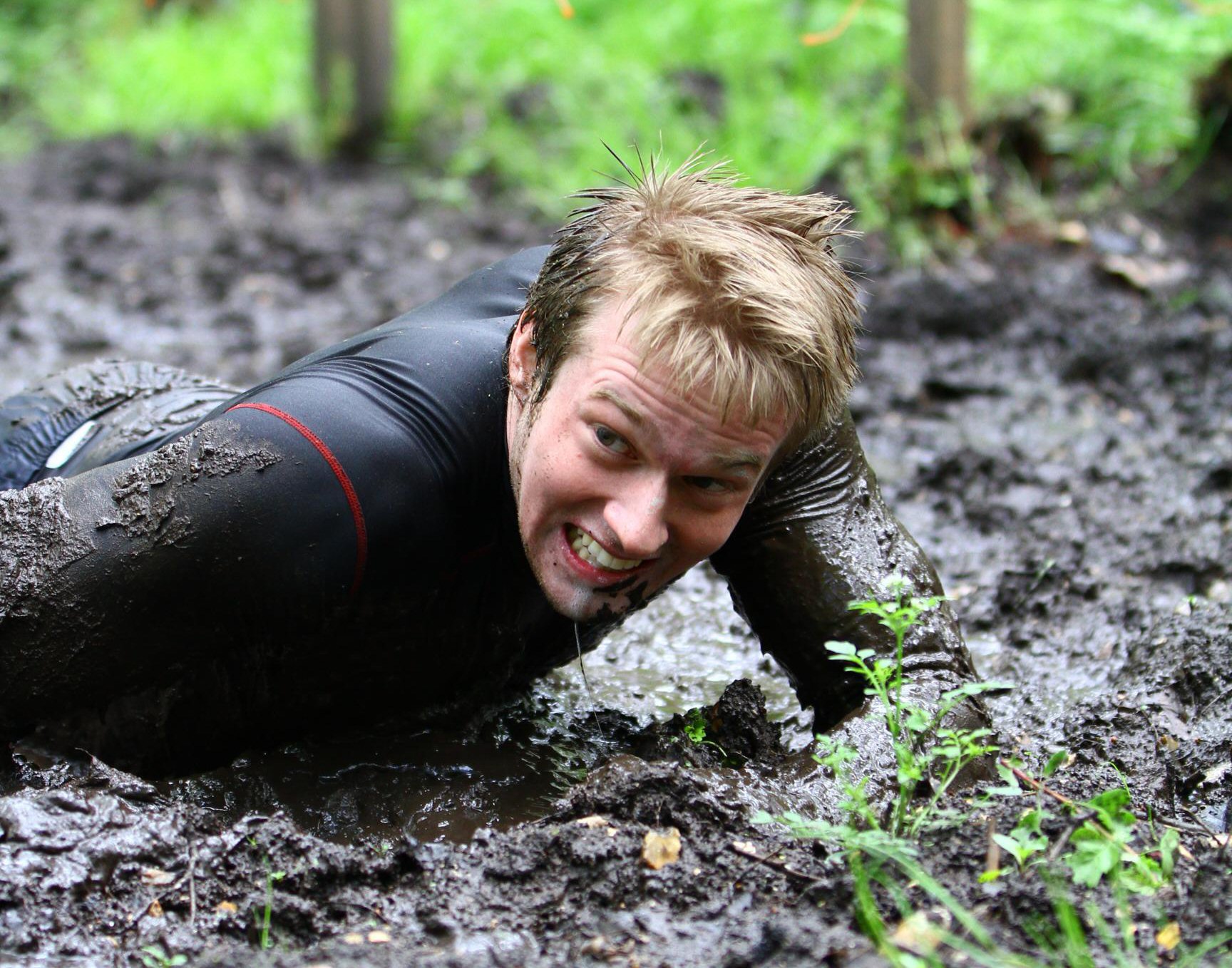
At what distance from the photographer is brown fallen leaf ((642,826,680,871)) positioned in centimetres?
212

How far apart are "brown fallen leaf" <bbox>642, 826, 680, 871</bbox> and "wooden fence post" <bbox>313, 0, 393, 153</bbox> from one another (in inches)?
234

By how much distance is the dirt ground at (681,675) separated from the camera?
202 cm

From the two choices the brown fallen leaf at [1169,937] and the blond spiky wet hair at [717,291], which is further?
the blond spiky wet hair at [717,291]

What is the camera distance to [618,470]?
2.22m

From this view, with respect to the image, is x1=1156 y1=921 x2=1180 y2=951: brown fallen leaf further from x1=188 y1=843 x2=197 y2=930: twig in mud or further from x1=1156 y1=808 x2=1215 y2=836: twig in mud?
x1=188 y1=843 x2=197 y2=930: twig in mud

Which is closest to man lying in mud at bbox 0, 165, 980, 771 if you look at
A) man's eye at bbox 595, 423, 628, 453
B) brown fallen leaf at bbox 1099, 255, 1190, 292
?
man's eye at bbox 595, 423, 628, 453

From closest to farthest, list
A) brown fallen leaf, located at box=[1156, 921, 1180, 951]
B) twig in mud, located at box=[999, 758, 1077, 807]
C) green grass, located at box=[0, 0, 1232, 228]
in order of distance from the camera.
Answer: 1. brown fallen leaf, located at box=[1156, 921, 1180, 951]
2. twig in mud, located at box=[999, 758, 1077, 807]
3. green grass, located at box=[0, 0, 1232, 228]

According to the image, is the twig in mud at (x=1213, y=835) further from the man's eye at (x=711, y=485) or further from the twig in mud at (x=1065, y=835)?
the man's eye at (x=711, y=485)

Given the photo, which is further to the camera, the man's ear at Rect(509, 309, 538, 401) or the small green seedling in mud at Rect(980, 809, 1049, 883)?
the man's ear at Rect(509, 309, 538, 401)

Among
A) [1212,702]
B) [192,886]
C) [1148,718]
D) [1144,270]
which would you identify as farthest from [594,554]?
[1144,270]

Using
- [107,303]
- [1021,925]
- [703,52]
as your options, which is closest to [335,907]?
[1021,925]

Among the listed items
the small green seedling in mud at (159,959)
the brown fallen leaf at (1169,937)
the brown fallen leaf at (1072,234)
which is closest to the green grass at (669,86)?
the brown fallen leaf at (1072,234)

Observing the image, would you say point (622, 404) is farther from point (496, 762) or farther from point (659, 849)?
point (496, 762)

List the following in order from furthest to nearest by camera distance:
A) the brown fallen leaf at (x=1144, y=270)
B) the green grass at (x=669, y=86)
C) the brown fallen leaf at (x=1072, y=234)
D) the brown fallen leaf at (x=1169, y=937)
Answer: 1. the green grass at (x=669, y=86)
2. the brown fallen leaf at (x=1072, y=234)
3. the brown fallen leaf at (x=1144, y=270)
4. the brown fallen leaf at (x=1169, y=937)
